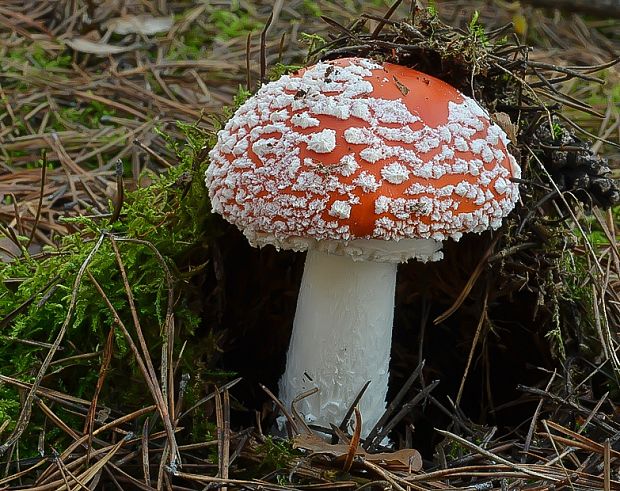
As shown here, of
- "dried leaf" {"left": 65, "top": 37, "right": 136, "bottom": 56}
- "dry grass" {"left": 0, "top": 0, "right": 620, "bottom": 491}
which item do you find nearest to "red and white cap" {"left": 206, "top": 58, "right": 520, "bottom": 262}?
"dry grass" {"left": 0, "top": 0, "right": 620, "bottom": 491}

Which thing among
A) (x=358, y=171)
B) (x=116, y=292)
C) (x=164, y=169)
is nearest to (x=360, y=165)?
(x=358, y=171)

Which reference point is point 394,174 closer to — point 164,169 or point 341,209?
point 341,209

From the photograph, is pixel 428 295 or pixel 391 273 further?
pixel 428 295

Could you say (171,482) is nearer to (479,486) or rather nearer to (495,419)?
(479,486)

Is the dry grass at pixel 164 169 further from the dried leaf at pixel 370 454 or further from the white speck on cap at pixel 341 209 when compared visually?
the white speck on cap at pixel 341 209

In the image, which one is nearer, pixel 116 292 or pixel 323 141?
pixel 323 141

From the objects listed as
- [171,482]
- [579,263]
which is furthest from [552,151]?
[171,482]
